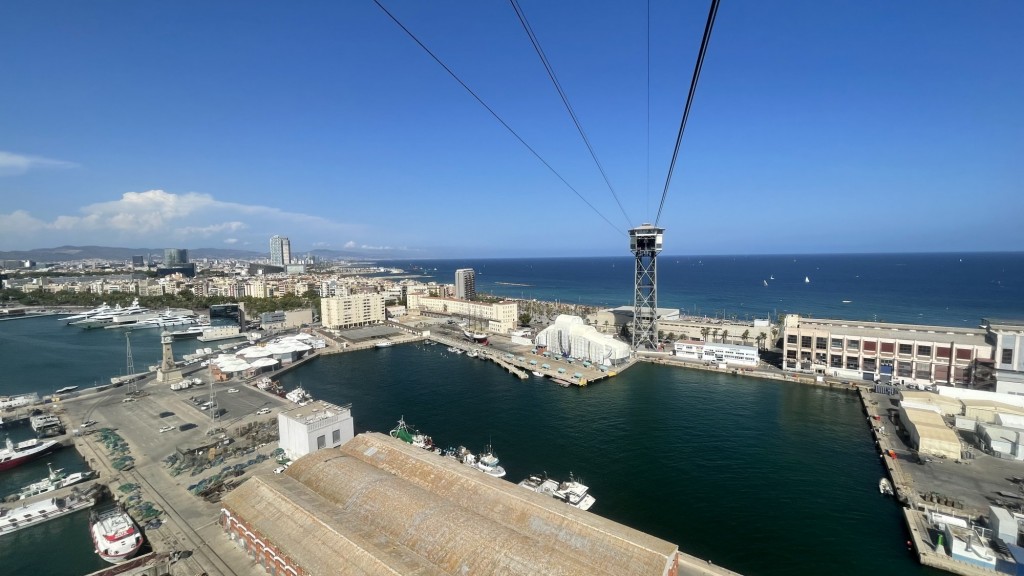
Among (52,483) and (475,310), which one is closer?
(52,483)

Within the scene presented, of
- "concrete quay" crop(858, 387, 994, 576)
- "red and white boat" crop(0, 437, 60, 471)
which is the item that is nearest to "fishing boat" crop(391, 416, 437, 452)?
"red and white boat" crop(0, 437, 60, 471)

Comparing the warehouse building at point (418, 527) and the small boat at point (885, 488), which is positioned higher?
the warehouse building at point (418, 527)

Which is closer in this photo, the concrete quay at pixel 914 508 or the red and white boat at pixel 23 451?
the concrete quay at pixel 914 508

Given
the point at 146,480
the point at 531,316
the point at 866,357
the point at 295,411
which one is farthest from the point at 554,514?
the point at 531,316

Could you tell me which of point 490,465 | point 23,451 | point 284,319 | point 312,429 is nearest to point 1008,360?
point 490,465

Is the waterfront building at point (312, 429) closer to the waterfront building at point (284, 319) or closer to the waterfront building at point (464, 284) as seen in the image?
the waterfront building at point (284, 319)

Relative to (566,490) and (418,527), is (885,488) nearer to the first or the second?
(566,490)

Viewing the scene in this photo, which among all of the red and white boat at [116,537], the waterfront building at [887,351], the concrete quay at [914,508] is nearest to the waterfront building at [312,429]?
the red and white boat at [116,537]
